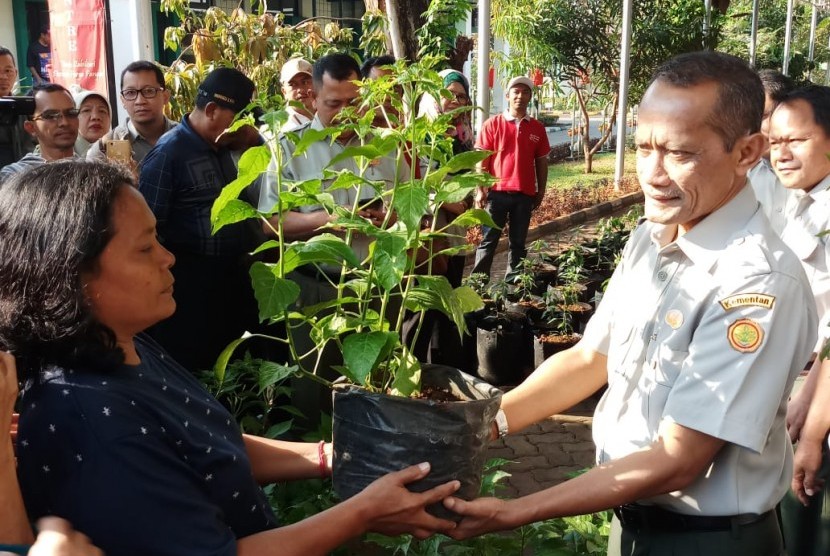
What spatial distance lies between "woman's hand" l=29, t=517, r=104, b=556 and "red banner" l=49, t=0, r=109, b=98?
14.6ft

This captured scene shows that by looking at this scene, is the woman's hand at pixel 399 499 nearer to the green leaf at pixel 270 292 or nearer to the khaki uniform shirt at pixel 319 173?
the green leaf at pixel 270 292

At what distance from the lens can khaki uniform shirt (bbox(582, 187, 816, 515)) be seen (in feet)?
4.91

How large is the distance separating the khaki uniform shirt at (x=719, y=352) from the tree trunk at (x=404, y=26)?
5.50m

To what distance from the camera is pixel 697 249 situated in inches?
63.7

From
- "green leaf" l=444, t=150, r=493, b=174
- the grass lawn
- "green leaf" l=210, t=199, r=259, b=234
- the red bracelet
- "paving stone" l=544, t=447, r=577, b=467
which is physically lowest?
"paving stone" l=544, t=447, r=577, b=467

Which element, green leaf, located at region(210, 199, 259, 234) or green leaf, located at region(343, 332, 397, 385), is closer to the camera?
green leaf, located at region(343, 332, 397, 385)

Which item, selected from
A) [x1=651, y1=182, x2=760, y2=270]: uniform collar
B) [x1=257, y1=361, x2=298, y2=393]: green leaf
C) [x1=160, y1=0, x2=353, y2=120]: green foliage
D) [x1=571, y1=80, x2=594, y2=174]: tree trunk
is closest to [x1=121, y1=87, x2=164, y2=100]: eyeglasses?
[x1=160, y1=0, x2=353, y2=120]: green foliage

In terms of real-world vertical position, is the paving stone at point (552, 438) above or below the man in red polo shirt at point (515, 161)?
below

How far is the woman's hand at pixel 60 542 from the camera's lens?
3.74 ft

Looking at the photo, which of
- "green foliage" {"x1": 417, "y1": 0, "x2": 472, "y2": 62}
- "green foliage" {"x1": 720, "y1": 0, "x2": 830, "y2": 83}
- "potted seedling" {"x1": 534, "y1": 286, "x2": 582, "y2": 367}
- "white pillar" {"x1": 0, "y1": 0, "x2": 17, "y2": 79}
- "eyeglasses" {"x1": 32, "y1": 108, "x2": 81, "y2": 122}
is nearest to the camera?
"eyeglasses" {"x1": 32, "y1": 108, "x2": 81, "y2": 122}

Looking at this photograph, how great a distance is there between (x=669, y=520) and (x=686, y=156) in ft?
2.30

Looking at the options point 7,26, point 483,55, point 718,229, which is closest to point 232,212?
point 718,229

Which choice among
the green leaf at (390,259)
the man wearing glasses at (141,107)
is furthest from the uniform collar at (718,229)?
the man wearing glasses at (141,107)

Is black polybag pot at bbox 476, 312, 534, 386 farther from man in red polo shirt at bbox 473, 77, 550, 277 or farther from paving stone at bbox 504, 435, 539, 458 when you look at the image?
man in red polo shirt at bbox 473, 77, 550, 277
